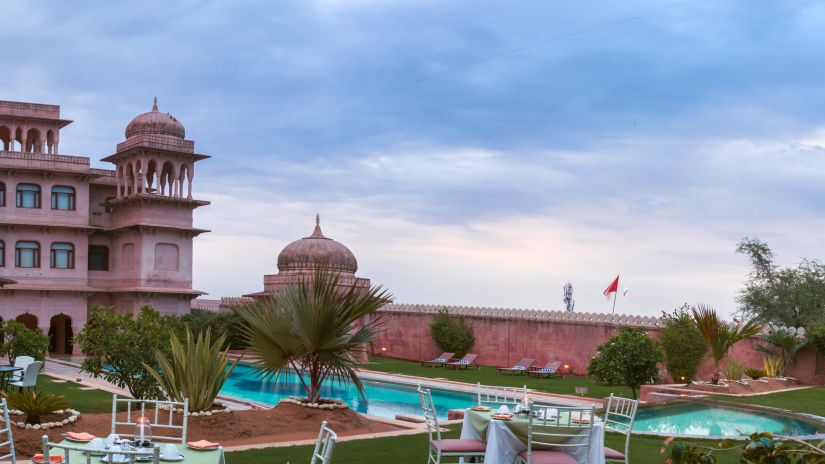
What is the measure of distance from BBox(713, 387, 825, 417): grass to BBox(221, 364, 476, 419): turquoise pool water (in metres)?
6.37

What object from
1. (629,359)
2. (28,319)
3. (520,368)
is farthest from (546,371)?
(28,319)

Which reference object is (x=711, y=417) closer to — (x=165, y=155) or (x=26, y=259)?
(x=165, y=155)

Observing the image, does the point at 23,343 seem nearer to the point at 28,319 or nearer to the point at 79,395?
the point at 79,395

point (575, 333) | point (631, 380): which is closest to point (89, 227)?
point (575, 333)

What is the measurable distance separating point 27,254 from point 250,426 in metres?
25.7

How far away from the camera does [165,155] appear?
116 feet

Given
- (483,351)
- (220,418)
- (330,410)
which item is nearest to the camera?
(220,418)

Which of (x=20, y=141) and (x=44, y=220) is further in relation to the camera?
(x=20, y=141)

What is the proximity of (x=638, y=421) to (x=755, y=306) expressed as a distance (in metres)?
24.6

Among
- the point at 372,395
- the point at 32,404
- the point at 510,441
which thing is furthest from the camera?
the point at 372,395

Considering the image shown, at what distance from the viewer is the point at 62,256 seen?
35250mm

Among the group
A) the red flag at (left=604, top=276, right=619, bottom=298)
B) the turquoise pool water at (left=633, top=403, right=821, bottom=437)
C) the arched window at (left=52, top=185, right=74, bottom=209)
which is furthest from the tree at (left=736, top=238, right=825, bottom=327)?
the arched window at (left=52, top=185, right=74, bottom=209)

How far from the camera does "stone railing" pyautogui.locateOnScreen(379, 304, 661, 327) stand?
2834 cm

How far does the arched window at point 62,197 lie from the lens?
35.0 m
